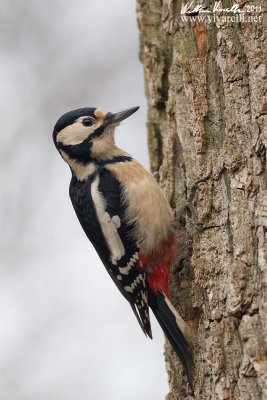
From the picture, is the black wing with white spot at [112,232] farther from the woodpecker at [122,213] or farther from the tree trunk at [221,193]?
the tree trunk at [221,193]

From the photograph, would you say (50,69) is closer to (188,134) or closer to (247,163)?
(188,134)

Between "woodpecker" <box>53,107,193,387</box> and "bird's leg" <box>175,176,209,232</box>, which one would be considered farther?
"woodpecker" <box>53,107,193,387</box>

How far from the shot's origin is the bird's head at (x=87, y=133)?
4.50 m

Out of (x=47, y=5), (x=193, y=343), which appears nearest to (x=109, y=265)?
(x=193, y=343)

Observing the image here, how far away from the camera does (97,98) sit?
7.27 meters

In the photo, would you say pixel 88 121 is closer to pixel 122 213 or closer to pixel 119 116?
pixel 119 116

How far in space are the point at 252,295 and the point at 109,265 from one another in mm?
1314

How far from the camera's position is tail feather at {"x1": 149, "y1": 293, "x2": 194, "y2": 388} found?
3.57 metres

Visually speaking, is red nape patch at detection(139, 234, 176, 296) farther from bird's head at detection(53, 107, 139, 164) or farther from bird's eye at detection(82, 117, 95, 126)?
bird's eye at detection(82, 117, 95, 126)

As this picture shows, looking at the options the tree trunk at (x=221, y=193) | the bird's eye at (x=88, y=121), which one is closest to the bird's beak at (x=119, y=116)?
the bird's eye at (x=88, y=121)

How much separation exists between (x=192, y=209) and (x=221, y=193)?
37 centimetres

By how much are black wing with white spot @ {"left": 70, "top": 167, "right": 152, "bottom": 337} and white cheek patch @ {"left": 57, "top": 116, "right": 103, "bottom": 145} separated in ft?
0.98

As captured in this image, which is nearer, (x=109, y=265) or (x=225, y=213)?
(x=225, y=213)

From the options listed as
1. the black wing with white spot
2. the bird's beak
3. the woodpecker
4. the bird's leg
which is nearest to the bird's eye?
the woodpecker
